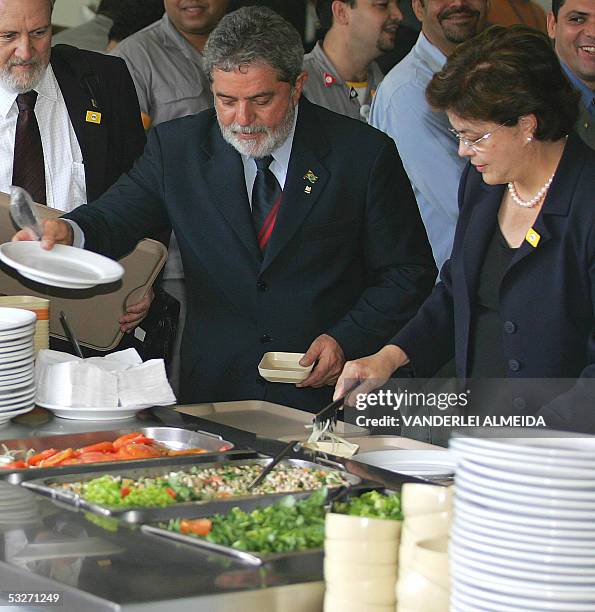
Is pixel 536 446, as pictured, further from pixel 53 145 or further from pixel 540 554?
pixel 53 145

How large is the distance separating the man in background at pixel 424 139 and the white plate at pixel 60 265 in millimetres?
1298

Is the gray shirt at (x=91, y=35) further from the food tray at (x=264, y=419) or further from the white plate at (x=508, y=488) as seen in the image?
the white plate at (x=508, y=488)

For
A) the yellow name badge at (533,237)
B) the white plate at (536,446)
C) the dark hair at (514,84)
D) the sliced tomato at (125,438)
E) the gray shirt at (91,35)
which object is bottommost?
the sliced tomato at (125,438)

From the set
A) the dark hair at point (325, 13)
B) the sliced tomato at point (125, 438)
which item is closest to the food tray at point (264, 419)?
the sliced tomato at point (125, 438)

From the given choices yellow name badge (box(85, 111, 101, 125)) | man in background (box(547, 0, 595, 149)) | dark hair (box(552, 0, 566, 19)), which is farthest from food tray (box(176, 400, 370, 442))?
dark hair (box(552, 0, 566, 19))

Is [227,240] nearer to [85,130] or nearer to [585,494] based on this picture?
[85,130]

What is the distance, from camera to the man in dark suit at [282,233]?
2824 millimetres

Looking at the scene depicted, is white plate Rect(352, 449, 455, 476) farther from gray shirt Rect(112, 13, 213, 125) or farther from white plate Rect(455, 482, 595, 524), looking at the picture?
gray shirt Rect(112, 13, 213, 125)

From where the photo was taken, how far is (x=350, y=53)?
167 inches

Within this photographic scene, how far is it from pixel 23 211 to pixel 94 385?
45 centimetres

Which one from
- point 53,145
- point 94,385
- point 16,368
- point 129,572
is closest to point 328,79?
point 53,145

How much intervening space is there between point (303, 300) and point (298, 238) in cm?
15

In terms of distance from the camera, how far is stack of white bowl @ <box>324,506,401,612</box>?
4.37 feet

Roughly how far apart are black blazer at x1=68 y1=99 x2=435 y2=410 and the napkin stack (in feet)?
1.63
